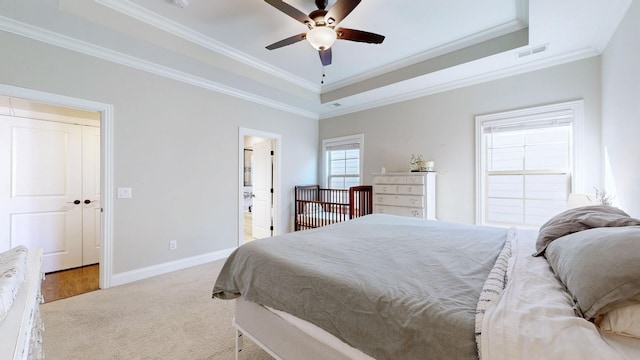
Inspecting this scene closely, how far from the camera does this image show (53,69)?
2.64m

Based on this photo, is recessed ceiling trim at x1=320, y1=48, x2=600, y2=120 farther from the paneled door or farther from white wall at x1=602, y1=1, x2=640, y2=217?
the paneled door

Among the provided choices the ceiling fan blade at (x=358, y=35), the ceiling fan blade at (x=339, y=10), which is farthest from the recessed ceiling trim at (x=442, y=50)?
the ceiling fan blade at (x=339, y=10)

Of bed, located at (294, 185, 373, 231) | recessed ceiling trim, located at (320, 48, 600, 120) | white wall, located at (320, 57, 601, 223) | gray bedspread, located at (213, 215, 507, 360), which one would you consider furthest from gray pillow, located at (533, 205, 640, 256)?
bed, located at (294, 185, 373, 231)

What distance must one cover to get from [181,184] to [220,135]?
37.4 inches

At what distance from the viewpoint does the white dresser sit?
12.4 ft

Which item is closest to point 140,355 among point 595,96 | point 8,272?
point 8,272

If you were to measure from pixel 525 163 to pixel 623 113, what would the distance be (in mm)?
1303

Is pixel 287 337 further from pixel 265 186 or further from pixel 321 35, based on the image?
pixel 265 186

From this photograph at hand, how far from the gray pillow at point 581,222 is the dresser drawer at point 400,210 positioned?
234 centimetres

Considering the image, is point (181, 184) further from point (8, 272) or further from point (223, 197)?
point (8, 272)

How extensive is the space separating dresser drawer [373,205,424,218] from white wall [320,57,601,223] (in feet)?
1.54

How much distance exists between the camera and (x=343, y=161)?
215 inches

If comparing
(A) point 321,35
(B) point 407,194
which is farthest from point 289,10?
(B) point 407,194

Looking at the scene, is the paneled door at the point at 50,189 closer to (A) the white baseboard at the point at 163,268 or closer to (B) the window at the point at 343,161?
(A) the white baseboard at the point at 163,268
